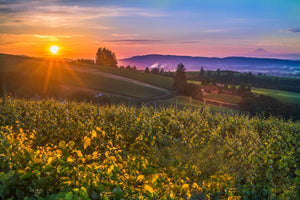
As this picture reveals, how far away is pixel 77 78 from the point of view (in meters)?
44.9

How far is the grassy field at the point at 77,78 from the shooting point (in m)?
41.0

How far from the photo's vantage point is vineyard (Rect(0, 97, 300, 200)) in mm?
2934

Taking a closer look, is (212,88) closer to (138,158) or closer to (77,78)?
(77,78)

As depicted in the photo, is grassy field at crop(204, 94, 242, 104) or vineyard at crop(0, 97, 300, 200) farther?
grassy field at crop(204, 94, 242, 104)

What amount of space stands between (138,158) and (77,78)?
42.6 metres

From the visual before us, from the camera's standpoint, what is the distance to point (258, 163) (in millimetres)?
6406

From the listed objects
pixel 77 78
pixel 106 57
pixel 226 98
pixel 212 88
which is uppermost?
pixel 106 57

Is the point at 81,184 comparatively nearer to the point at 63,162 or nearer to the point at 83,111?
the point at 63,162

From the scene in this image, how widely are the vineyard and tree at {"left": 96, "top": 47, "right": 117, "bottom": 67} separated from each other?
72.0 m

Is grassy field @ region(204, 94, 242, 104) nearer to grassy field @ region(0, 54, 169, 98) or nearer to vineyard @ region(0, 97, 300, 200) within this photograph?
grassy field @ region(0, 54, 169, 98)

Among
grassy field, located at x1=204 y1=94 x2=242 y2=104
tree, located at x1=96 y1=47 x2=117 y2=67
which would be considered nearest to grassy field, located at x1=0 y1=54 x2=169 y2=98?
grassy field, located at x1=204 y1=94 x2=242 y2=104

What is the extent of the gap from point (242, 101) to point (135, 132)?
36.7m

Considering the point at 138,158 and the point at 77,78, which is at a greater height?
the point at 77,78

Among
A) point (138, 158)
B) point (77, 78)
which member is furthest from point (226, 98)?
point (138, 158)
